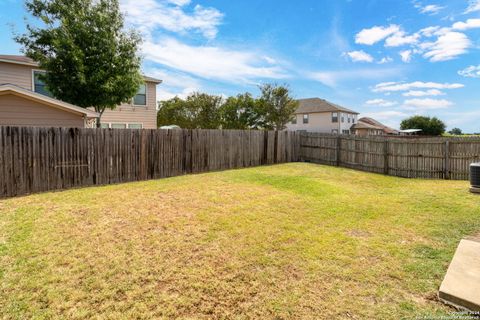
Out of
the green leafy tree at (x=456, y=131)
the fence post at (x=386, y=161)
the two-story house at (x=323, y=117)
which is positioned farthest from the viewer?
the green leafy tree at (x=456, y=131)

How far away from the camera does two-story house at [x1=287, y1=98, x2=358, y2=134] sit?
3459cm

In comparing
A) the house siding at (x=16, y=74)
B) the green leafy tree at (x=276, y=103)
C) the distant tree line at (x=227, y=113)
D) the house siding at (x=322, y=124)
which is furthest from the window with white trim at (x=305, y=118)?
the house siding at (x=16, y=74)

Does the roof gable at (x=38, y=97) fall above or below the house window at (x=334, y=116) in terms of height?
below

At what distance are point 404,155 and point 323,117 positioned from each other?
84.2ft

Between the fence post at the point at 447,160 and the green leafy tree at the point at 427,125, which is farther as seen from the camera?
the green leafy tree at the point at 427,125

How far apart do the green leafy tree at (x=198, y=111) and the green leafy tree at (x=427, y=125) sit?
127 ft

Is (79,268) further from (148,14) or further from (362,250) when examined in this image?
(148,14)

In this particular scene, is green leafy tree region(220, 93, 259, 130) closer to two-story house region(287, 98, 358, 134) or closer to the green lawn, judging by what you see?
two-story house region(287, 98, 358, 134)

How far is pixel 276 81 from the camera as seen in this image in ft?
97.2

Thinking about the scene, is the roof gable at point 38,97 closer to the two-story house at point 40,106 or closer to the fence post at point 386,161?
the two-story house at point 40,106

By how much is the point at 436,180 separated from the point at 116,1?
629 inches

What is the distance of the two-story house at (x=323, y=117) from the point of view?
34594mm

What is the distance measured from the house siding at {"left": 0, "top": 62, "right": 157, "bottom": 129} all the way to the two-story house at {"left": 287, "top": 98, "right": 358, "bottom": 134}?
25.1 m

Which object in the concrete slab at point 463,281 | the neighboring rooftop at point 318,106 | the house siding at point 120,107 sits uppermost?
the neighboring rooftop at point 318,106
